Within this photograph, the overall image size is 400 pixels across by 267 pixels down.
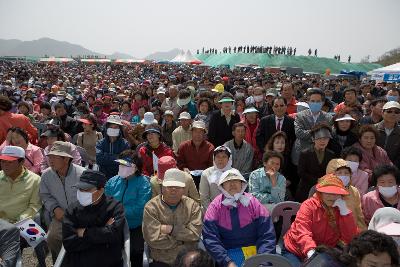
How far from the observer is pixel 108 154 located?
17.7ft

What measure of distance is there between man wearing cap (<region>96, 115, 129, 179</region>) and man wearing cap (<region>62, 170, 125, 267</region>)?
2.10m

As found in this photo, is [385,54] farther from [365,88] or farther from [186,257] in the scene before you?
[186,257]

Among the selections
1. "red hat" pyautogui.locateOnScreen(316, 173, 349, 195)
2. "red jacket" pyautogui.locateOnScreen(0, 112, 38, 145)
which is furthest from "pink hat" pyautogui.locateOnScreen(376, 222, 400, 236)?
"red jacket" pyautogui.locateOnScreen(0, 112, 38, 145)

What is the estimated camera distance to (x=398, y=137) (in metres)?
5.06

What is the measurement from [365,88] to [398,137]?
7936 millimetres

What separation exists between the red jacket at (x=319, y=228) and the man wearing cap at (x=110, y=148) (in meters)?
3.11

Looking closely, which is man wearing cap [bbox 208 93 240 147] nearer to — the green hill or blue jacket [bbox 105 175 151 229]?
blue jacket [bbox 105 175 151 229]

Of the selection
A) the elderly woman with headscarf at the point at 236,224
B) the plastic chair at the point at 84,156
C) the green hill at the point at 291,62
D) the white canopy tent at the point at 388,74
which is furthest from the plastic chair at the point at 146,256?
the green hill at the point at 291,62

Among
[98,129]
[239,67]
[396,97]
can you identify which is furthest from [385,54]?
[98,129]

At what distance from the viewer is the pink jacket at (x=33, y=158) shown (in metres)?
4.80

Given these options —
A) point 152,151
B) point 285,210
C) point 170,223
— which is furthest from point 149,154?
point 285,210

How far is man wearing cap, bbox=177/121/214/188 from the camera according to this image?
16.7 ft

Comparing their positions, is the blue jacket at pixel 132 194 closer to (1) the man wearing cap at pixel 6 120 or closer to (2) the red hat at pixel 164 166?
(2) the red hat at pixel 164 166

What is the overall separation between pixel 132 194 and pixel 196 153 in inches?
57.8
